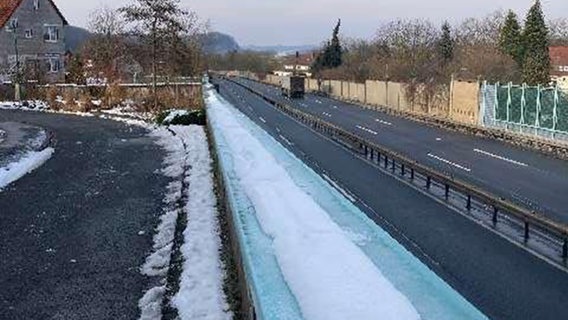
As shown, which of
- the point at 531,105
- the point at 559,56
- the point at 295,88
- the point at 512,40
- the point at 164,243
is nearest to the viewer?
the point at 164,243

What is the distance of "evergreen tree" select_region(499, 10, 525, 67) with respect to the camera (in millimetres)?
72438

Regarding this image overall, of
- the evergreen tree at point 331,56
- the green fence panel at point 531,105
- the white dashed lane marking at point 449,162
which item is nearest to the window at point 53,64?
the evergreen tree at point 331,56

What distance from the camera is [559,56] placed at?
99.7m

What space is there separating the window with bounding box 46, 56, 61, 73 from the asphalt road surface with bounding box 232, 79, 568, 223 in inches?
1868

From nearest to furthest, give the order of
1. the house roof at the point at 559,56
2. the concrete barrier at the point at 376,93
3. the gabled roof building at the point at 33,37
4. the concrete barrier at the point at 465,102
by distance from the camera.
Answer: the concrete barrier at the point at 465,102, the concrete barrier at the point at 376,93, the gabled roof building at the point at 33,37, the house roof at the point at 559,56

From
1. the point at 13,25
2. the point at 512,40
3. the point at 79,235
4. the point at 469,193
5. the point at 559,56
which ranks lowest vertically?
the point at 79,235

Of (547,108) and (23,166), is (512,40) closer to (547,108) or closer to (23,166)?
(547,108)

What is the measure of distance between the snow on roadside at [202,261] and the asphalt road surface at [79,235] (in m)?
0.80

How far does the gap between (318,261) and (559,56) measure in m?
98.4

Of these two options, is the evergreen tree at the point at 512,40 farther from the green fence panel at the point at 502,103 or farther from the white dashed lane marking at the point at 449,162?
the white dashed lane marking at the point at 449,162

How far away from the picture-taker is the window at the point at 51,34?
79.4 m

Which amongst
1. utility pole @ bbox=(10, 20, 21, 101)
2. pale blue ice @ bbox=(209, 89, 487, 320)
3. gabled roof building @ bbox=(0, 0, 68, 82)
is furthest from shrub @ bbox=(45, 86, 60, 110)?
pale blue ice @ bbox=(209, 89, 487, 320)

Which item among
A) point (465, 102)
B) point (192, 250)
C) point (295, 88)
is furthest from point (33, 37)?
point (192, 250)

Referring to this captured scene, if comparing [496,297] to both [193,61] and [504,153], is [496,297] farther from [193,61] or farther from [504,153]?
[193,61]
